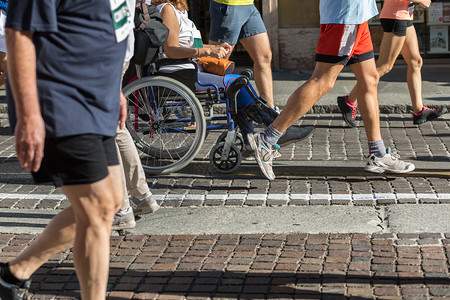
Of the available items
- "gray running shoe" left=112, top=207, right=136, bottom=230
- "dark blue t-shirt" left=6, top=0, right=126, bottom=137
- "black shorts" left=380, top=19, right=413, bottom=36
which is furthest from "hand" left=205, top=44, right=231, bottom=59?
"dark blue t-shirt" left=6, top=0, right=126, bottom=137

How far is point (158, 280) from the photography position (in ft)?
13.2

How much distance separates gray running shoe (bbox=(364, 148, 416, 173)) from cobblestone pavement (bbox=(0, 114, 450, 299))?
0.20 ft

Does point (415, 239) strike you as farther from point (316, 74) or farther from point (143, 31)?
point (143, 31)

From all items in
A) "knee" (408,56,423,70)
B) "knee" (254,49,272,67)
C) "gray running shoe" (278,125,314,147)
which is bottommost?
"gray running shoe" (278,125,314,147)

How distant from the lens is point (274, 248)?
14.5 ft

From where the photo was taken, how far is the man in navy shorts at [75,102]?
288 cm

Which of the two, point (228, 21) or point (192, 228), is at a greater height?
point (228, 21)

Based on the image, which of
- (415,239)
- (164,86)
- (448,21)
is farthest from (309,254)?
(448,21)

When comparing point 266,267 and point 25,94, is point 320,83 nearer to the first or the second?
point 266,267

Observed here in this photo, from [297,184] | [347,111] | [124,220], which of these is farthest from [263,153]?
[347,111]

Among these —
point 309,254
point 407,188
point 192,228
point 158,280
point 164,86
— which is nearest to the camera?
point 158,280

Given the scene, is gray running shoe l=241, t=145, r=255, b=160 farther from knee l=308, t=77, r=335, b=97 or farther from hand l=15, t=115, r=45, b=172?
hand l=15, t=115, r=45, b=172

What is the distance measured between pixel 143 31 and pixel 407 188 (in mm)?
2066

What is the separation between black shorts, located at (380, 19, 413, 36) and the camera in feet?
24.5
